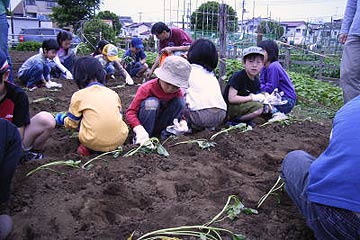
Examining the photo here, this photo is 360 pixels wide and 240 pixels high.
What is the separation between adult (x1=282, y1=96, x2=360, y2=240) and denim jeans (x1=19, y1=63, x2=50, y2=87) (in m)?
4.75

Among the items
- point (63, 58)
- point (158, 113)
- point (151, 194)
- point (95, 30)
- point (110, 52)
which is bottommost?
point (151, 194)

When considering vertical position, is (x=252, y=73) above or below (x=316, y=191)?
above

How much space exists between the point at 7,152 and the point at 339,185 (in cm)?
141

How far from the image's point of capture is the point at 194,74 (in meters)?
3.35

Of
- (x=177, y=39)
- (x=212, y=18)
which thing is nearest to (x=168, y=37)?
(x=177, y=39)

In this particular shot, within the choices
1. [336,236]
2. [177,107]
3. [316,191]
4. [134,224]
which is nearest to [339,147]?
[316,191]

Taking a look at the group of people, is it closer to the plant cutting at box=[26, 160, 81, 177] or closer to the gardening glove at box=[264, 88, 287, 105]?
the gardening glove at box=[264, 88, 287, 105]

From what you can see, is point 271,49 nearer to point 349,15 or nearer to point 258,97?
point 258,97

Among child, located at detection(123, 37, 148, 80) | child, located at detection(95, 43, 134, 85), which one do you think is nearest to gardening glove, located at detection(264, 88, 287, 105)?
child, located at detection(95, 43, 134, 85)

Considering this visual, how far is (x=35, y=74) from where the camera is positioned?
5.36 m

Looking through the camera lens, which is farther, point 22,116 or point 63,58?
point 63,58

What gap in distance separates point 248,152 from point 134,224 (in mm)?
1464

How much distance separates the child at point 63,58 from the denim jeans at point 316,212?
5.08 metres

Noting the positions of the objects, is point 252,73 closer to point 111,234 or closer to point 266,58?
point 266,58
